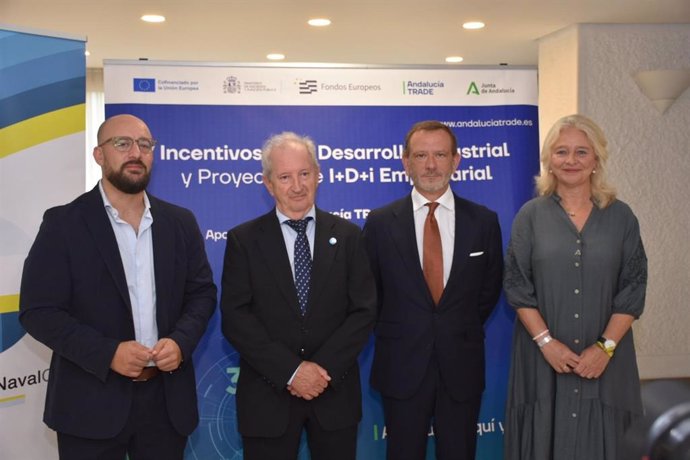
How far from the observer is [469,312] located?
3576 mm

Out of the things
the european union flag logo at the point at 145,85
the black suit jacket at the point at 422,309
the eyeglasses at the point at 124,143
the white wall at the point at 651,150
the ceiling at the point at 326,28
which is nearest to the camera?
the eyeglasses at the point at 124,143

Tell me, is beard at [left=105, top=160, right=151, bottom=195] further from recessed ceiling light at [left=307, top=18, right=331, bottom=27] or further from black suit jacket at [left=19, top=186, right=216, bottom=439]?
recessed ceiling light at [left=307, top=18, right=331, bottom=27]

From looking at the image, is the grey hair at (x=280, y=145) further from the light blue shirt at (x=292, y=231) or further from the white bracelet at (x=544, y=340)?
the white bracelet at (x=544, y=340)

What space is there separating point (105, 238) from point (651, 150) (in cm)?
589

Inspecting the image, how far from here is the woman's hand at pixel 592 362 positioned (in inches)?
133

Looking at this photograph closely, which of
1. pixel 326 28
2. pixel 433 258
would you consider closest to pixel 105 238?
pixel 433 258

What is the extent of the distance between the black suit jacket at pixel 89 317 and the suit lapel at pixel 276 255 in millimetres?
363

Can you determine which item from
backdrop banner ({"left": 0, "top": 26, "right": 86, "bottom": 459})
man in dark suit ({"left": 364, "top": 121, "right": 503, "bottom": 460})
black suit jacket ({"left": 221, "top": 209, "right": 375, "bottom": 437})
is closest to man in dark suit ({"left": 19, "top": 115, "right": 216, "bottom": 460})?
black suit jacket ({"left": 221, "top": 209, "right": 375, "bottom": 437})

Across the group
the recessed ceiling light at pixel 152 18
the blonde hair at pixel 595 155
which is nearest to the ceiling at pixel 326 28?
the recessed ceiling light at pixel 152 18

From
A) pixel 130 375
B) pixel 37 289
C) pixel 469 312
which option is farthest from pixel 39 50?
pixel 469 312

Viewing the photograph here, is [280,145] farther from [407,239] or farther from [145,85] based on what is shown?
[145,85]

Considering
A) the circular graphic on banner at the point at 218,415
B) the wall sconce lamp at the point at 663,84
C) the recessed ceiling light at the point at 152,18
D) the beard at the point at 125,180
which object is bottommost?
the circular graphic on banner at the point at 218,415

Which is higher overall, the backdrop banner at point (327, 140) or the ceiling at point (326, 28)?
the ceiling at point (326, 28)

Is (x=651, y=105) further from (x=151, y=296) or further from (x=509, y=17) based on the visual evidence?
(x=151, y=296)
